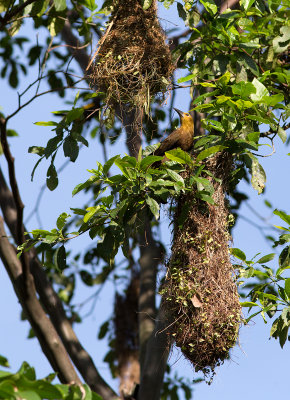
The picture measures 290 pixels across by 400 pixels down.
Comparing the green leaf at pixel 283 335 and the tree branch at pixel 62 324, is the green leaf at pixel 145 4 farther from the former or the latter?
the green leaf at pixel 283 335

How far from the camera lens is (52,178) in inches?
146

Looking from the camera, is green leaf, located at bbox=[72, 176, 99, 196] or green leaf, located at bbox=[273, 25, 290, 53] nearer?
green leaf, located at bbox=[72, 176, 99, 196]

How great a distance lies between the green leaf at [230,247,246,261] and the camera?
3.47m

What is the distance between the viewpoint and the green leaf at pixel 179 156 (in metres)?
3.12

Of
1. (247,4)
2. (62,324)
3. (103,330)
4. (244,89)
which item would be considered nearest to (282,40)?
(247,4)

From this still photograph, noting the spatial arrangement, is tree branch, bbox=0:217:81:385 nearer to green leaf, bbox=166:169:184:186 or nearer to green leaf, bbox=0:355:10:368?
green leaf, bbox=166:169:184:186

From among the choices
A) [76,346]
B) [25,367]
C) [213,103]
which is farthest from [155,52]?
[25,367]

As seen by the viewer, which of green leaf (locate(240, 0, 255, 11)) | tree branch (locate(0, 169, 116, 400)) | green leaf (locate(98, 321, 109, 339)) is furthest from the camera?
green leaf (locate(98, 321, 109, 339))

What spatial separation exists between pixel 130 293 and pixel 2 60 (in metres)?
2.62

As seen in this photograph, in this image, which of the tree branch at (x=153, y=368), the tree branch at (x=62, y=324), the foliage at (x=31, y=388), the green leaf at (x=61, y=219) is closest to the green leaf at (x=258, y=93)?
the green leaf at (x=61, y=219)

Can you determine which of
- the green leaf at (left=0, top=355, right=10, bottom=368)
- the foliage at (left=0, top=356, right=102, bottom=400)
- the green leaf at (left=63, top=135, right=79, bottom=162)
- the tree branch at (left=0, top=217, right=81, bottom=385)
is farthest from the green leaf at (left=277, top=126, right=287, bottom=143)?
the green leaf at (left=0, top=355, right=10, bottom=368)

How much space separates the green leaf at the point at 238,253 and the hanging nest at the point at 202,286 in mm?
65

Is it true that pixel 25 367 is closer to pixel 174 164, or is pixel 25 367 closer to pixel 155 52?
pixel 174 164

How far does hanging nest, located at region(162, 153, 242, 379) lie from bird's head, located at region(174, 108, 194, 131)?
0.77 meters
